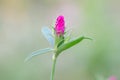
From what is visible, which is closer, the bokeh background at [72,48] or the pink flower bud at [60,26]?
the pink flower bud at [60,26]

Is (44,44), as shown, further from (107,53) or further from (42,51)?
(42,51)

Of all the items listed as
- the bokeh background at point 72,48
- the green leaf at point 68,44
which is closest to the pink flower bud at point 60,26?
the green leaf at point 68,44

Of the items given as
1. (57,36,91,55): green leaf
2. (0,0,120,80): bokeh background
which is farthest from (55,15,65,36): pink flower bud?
(0,0,120,80): bokeh background

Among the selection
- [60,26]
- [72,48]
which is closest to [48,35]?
[60,26]

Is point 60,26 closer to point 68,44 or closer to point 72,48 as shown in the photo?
point 68,44

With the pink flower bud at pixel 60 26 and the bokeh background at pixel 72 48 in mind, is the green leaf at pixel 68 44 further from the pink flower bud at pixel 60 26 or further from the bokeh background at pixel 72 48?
the bokeh background at pixel 72 48

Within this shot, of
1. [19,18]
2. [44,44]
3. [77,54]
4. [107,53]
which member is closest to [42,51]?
[107,53]

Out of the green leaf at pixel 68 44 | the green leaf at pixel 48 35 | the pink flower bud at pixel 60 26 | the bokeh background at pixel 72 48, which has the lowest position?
the bokeh background at pixel 72 48

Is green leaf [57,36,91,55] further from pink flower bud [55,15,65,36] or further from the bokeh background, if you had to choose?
the bokeh background
